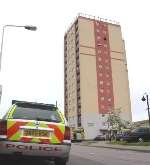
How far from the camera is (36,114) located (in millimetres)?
9477

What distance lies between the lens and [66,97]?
114125mm

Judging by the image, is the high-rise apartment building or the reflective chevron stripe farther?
the high-rise apartment building

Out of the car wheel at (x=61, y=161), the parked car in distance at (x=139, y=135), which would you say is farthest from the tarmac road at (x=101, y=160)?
the parked car in distance at (x=139, y=135)

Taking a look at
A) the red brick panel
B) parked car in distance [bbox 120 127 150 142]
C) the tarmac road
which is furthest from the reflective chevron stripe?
the red brick panel

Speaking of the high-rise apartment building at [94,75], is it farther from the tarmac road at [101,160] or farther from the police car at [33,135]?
the police car at [33,135]

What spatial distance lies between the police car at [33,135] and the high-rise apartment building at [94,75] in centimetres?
8747

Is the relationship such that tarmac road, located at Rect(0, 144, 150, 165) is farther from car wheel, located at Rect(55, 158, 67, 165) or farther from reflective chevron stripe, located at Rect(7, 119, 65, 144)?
reflective chevron stripe, located at Rect(7, 119, 65, 144)

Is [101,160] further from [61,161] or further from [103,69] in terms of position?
[103,69]

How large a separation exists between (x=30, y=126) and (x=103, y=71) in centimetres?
9523

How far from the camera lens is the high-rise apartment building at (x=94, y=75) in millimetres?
98438

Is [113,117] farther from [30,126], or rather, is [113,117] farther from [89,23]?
[30,126]

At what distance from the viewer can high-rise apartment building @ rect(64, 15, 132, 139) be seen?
323ft

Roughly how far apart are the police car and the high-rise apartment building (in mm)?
87471

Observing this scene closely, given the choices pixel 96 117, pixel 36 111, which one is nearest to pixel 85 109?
pixel 96 117
